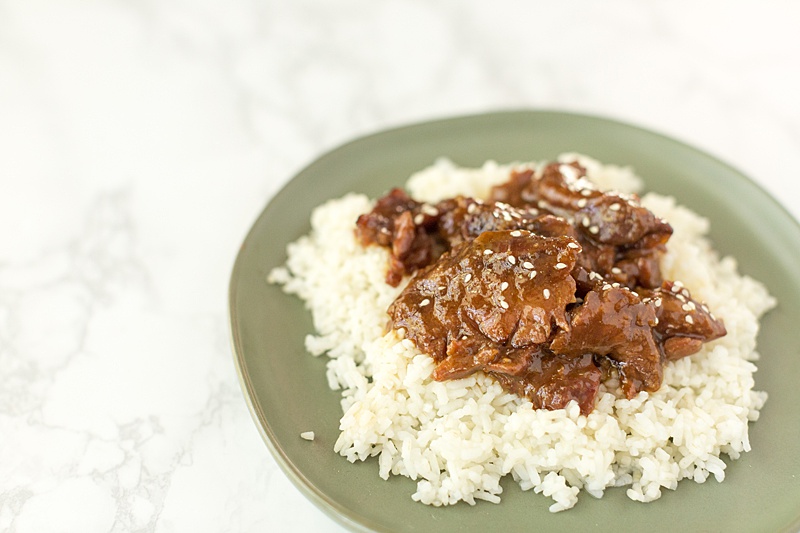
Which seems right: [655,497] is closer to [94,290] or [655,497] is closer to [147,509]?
[147,509]

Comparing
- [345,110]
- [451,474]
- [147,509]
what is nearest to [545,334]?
[451,474]

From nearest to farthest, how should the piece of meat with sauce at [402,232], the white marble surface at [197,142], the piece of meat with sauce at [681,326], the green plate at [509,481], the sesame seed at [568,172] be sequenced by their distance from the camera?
the green plate at [509,481]
the piece of meat with sauce at [681,326]
the white marble surface at [197,142]
the piece of meat with sauce at [402,232]
the sesame seed at [568,172]

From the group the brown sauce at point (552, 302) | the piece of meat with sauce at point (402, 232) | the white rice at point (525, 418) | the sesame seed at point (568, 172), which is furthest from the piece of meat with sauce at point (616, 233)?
the piece of meat with sauce at point (402, 232)

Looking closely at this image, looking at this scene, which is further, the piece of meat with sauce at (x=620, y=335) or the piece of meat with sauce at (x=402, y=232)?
the piece of meat with sauce at (x=402, y=232)

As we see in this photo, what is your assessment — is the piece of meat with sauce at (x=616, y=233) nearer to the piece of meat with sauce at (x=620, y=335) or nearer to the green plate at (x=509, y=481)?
the piece of meat with sauce at (x=620, y=335)

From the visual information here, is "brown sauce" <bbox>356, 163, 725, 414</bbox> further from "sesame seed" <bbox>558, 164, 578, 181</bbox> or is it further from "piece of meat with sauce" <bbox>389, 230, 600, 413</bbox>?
"sesame seed" <bbox>558, 164, 578, 181</bbox>

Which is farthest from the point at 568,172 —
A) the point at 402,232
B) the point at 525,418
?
the point at 525,418
